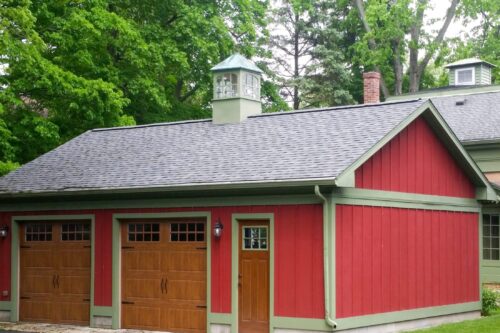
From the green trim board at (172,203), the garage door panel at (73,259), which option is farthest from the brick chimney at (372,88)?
the garage door panel at (73,259)

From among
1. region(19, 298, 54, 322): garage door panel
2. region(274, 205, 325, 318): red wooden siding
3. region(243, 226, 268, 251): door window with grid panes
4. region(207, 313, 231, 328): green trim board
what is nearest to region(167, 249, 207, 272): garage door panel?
region(207, 313, 231, 328): green trim board

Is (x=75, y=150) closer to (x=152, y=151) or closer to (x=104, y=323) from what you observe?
(x=152, y=151)

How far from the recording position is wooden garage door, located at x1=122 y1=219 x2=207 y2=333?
16.8 meters

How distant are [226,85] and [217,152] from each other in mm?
3118

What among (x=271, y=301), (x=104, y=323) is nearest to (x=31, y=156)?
(x=104, y=323)

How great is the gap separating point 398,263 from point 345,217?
2.13 m

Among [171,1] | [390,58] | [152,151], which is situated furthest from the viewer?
[390,58]

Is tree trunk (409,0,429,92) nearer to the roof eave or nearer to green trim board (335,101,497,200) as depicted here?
green trim board (335,101,497,200)

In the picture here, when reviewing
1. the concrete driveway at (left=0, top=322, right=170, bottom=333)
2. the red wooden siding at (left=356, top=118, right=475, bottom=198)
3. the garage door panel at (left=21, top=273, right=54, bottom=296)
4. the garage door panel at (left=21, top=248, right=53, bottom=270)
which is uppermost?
the red wooden siding at (left=356, top=118, right=475, bottom=198)

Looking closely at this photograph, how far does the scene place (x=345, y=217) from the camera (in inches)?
606

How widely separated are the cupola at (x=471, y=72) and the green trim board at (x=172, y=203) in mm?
19510

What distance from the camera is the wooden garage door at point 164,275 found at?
16.8 meters

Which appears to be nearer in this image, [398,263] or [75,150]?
[398,263]

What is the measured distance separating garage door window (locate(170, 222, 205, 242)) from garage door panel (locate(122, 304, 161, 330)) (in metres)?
1.54
